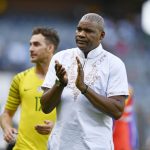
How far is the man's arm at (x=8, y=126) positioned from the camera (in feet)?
24.8

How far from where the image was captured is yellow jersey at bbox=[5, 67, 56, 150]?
292 inches

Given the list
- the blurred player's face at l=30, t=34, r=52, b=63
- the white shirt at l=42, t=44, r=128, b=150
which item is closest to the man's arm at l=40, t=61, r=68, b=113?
the white shirt at l=42, t=44, r=128, b=150

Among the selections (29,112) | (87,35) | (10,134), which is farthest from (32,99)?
(87,35)

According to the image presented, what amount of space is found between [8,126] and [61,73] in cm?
224

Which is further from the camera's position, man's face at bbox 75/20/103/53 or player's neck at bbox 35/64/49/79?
player's neck at bbox 35/64/49/79

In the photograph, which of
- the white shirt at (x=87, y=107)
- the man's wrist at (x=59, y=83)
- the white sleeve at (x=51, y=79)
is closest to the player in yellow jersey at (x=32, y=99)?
the white sleeve at (x=51, y=79)

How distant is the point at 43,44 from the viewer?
8.02 meters

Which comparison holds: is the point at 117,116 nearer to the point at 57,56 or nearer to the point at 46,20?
the point at 57,56

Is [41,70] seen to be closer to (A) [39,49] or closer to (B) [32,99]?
(A) [39,49]

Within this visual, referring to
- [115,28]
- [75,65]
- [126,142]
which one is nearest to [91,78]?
[75,65]

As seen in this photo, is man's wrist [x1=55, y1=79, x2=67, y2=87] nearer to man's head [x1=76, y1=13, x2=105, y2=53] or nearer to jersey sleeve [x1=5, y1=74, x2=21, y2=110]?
man's head [x1=76, y1=13, x2=105, y2=53]

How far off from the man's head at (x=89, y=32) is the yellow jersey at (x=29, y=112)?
1617 mm

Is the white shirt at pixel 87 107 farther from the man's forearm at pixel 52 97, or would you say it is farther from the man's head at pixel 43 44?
the man's head at pixel 43 44

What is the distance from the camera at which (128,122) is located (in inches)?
367
